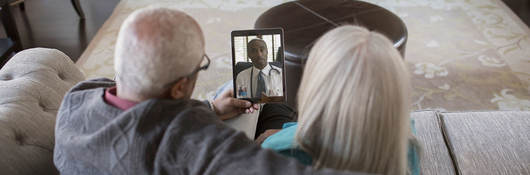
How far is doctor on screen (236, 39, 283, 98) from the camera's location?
1083 millimetres

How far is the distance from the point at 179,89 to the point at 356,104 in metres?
0.30

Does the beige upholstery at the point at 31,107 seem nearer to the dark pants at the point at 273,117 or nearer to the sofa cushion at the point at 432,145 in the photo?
the dark pants at the point at 273,117

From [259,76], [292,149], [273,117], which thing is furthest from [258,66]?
[292,149]

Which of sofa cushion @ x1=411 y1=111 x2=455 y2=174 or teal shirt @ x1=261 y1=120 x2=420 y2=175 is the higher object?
teal shirt @ x1=261 y1=120 x2=420 y2=175

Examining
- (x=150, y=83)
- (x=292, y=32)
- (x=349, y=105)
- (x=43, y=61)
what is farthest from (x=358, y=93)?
(x=292, y=32)

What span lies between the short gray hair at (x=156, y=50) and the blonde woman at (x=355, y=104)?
0.68ft

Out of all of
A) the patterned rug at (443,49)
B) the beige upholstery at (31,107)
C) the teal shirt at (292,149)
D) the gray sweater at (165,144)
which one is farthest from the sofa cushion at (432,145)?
the beige upholstery at (31,107)

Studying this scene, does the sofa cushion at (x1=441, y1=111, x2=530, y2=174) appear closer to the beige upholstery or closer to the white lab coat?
the white lab coat

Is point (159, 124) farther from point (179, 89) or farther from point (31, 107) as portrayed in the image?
point (31, 107)

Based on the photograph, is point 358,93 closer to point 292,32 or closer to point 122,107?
point 122,107

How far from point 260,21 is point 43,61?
2.99 ft

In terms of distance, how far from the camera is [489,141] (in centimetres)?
110

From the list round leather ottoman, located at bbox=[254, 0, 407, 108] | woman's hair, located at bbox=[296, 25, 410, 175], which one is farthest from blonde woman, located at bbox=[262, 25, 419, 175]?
round leather ottoman, located at bbox=[254, 0, 407, 108]

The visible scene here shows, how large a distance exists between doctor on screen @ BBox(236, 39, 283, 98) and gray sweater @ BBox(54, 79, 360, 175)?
15.4 inches
